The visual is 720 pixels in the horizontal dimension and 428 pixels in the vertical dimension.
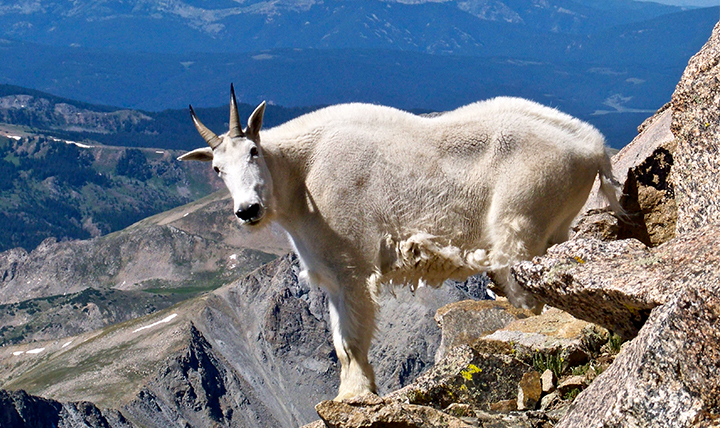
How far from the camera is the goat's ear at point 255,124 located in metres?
7.94

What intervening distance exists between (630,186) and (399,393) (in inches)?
163

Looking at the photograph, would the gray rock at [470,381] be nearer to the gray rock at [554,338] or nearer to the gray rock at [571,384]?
the gray rock at [554,338]

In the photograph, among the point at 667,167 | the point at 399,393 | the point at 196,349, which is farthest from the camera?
the point at 196,349

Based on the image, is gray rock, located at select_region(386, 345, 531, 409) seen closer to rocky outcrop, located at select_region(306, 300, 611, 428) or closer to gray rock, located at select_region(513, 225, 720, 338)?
rocky outcrop, located at select_region(306, 300, 611, 428)

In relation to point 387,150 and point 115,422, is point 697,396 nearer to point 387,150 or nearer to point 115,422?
point 387,150

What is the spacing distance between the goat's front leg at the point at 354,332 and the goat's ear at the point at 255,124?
6.53ft

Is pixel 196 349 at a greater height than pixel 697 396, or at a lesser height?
lesser

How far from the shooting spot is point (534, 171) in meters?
8.09

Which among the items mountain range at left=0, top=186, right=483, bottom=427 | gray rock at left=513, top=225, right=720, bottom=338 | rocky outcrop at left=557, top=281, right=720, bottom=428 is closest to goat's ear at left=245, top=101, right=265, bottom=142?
gray rock at left=513, top=225, right=720, bottom=338

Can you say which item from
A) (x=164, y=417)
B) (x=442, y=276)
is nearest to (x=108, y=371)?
(x=164, y=417)

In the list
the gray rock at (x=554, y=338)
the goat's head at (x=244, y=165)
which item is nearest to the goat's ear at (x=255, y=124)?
the goat's head at (x=244, y=165)

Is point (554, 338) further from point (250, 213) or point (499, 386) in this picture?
point (250, 213)

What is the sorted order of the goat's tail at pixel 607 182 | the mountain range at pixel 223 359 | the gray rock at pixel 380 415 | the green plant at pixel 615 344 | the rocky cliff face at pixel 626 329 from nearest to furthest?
the rocky cliff face at pixel 626 329 → the gray rock at pixel 380 415 → the green plant at pixel 615 344 → the goat's tail at pixel 607 182 → the mountain range at pixel 223 359

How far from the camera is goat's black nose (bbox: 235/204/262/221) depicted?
24.8ft
